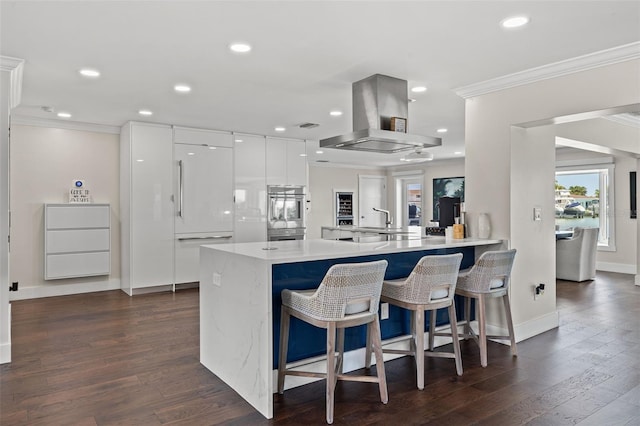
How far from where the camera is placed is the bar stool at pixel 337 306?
7.83ft

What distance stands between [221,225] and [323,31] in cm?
410

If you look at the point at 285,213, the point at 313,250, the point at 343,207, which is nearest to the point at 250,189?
the point at 285,213

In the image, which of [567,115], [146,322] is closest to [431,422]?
[567,115]

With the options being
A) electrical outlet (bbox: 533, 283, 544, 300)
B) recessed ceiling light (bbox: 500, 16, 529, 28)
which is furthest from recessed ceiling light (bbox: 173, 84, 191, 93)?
electrical outlet (bbox: 533, 283, 544, 300)

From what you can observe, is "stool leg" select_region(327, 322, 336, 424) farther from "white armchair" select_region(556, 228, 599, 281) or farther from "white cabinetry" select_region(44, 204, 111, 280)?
"white armchair" select_region(556, 228, 599, 281)

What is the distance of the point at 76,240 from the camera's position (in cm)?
564

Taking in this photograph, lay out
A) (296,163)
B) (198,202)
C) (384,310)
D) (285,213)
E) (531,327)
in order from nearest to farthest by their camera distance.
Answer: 1. (384,310)
2. (531,327)
3. (198,202)
4. (285,213)
5. (296,163)

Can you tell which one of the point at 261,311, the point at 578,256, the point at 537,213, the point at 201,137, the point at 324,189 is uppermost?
the point at 201,137

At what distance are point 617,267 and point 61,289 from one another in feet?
30.1

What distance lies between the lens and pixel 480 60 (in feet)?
10.9

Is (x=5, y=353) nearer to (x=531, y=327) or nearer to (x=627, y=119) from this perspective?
(x=531, y=327)

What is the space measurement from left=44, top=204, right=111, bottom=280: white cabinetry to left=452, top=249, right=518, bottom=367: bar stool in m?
4.83

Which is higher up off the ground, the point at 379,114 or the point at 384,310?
the point at 379,114

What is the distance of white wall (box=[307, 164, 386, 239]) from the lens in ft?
35.3
